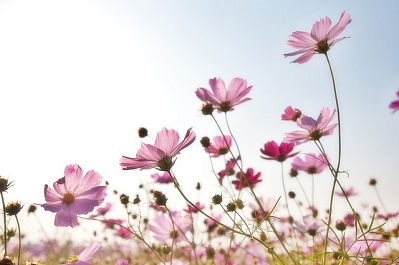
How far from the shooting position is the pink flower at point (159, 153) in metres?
0.92

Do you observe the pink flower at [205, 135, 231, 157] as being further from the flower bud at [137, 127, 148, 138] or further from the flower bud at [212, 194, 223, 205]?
the flower bud at [212, 194, 223, 205]

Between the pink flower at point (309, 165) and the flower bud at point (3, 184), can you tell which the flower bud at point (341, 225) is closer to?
the pink flower at point (309, 165)

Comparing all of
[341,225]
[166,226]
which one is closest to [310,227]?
[341,225]

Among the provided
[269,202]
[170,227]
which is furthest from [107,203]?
[269,202]

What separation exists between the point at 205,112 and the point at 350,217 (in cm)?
112

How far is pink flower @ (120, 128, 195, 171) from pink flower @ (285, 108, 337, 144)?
1.28 feet

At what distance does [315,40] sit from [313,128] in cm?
24

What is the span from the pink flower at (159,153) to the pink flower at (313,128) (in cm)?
39

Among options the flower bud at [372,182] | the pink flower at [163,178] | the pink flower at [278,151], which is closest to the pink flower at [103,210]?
the pink flower at [163,178]

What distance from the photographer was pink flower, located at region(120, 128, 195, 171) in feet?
3.02

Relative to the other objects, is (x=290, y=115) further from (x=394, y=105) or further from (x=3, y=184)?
(x=3, y=184)

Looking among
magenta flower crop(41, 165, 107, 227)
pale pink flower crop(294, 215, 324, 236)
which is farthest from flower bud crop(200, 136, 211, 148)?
magenta flower crop(41, 165, 107, 227)

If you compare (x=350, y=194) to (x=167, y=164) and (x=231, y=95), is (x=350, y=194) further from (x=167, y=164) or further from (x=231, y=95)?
(x=167, y=164)

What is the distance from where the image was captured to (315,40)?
45.1 inches
